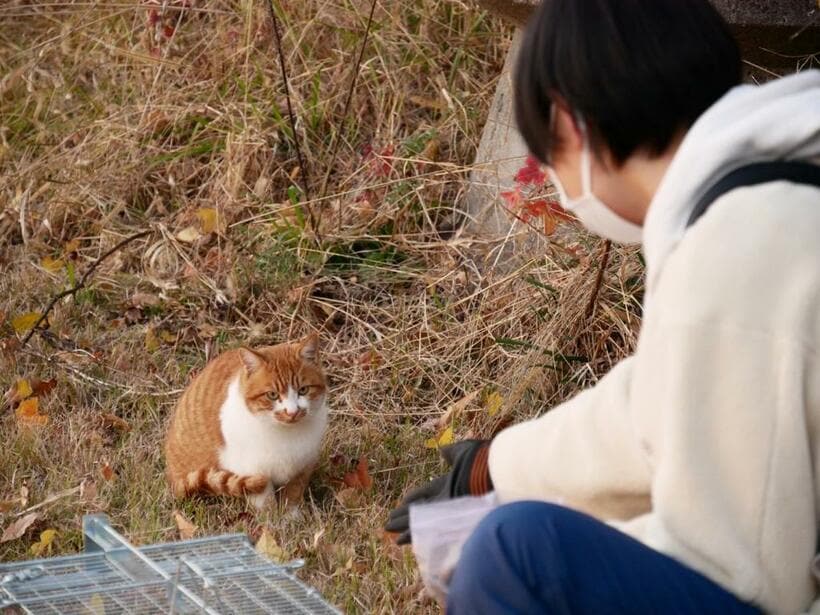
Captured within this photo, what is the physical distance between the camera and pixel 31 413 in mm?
3773

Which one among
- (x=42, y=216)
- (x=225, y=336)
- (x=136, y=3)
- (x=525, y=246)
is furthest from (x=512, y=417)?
(x=136, y=3)

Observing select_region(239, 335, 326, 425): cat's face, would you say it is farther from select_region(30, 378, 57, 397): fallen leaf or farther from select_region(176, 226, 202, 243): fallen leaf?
select_region(176, 226, 202, 243): fallen leaf

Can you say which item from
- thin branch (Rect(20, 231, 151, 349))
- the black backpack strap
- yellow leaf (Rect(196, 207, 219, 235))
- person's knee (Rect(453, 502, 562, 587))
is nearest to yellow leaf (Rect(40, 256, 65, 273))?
thin branch (Rect(20, 231, 151, 349))

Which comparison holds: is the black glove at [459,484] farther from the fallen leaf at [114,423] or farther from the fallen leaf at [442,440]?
the fallen leaf at [114,423]

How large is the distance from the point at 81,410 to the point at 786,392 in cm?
270

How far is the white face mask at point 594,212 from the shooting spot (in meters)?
1.91

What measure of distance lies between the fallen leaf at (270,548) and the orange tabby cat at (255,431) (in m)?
0.25

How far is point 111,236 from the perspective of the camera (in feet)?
16.1

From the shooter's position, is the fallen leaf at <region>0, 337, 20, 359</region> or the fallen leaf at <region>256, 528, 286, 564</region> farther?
the fallen leaf at <region>0, 337, 20, 359</region>

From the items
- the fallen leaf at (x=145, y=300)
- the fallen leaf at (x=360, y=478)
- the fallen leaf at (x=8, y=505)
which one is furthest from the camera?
Result: the fallen leaf at (x=145, y=300)

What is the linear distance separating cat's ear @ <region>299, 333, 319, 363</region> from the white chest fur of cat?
0.15 metres

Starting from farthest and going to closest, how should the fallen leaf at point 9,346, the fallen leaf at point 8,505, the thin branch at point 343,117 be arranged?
the thin branch at point 343,117
the fallen leaf at point 9,346
the fallen leaf at point 8,505

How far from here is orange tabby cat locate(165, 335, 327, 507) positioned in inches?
131

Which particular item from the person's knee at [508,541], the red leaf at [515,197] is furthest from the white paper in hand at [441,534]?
the red leaf at [515,197]
